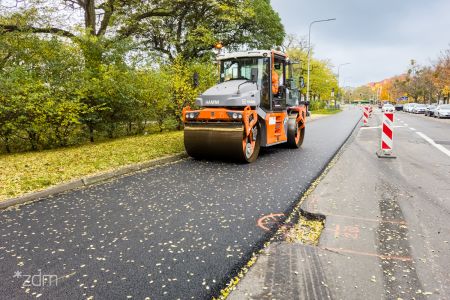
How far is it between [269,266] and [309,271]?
36 centimetres

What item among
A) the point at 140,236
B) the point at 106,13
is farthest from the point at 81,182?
the point at 106,13

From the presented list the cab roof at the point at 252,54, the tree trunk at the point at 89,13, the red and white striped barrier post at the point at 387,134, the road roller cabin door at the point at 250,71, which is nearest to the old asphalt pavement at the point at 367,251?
the red and white striped barrier post at the point at 387,134

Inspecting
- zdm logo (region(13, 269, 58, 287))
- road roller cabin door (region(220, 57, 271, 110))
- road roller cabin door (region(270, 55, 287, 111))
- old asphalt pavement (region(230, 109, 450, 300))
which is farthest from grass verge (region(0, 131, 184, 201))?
old asphalt pavement (region(230, 109, 450, 300))

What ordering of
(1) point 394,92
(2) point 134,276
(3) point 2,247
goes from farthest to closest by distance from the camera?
1. (1) point 394,92
2. (3) point 2,247
3. (2) point 134,276

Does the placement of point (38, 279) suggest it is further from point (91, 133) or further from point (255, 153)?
point (91, 133)

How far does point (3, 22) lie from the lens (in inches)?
559

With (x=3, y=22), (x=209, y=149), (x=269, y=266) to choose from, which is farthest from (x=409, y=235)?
(x=3, y=22)

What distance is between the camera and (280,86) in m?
9.74

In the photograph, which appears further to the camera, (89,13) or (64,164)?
(89,13)

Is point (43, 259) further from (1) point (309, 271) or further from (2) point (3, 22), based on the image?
(2) point (3, 22)

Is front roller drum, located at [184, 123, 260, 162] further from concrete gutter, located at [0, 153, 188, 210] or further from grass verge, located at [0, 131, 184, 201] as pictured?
grass verge, located at [0, 131, 184, 201]

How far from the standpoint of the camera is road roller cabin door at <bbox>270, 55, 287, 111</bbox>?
370 inches

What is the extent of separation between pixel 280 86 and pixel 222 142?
10.1 feet

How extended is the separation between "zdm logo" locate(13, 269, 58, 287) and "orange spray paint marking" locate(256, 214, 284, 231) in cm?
222
